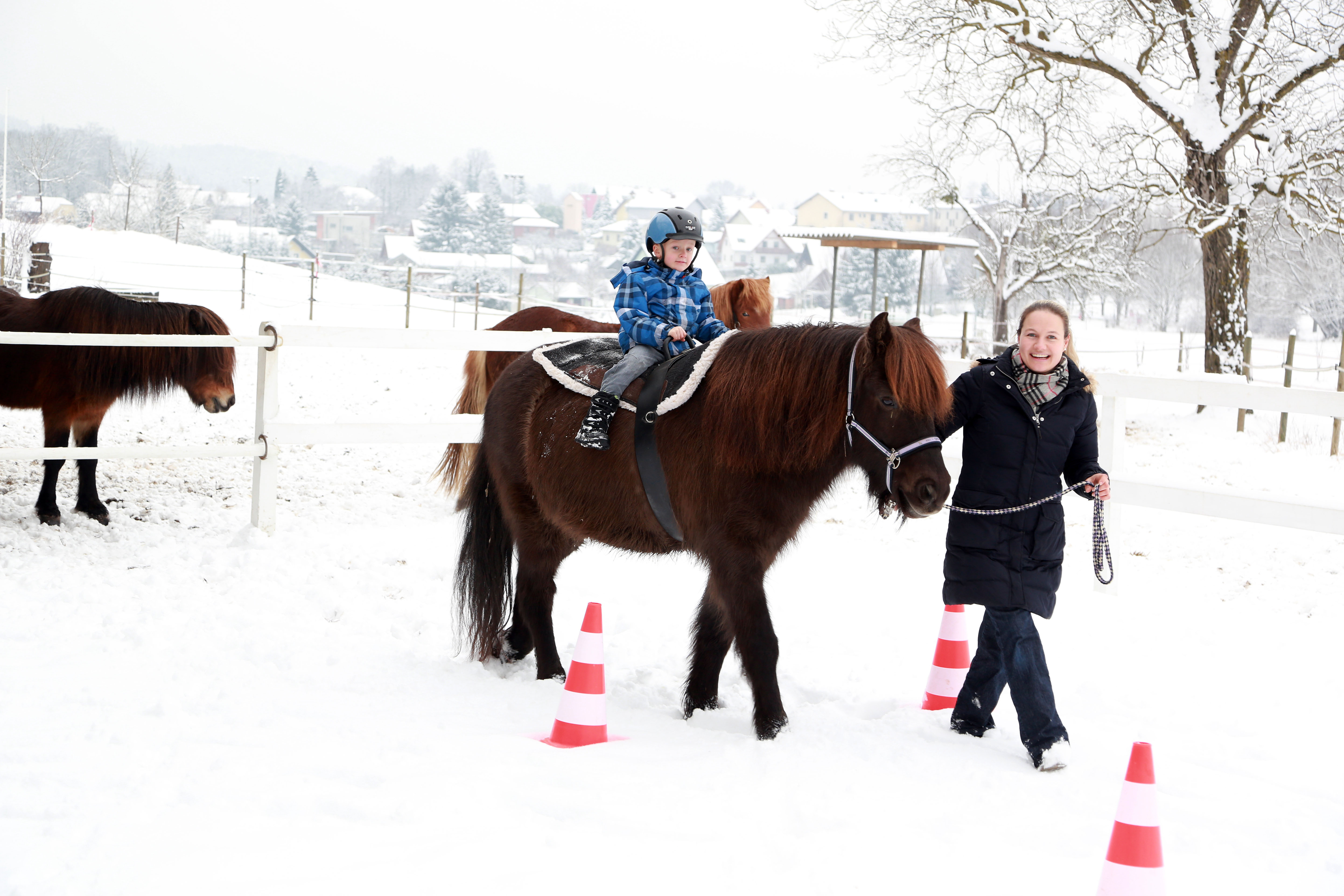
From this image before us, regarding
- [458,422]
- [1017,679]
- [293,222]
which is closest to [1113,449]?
[1017,679]

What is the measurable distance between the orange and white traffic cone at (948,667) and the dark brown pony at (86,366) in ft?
16.2

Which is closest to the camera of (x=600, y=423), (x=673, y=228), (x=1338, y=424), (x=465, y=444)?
(x=600, y=423)

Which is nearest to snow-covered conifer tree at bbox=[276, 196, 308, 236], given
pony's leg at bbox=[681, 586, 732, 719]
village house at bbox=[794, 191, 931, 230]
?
village house at bbox=[794, 191, 931, 230]

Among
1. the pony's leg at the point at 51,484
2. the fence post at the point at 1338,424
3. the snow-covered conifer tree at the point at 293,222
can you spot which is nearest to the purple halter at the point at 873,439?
the pony's leg at the point at 51,484

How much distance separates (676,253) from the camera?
3885mm

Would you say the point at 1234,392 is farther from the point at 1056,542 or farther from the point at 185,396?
the point at 185,396

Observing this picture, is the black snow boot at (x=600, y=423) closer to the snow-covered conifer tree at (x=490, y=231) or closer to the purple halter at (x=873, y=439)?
the purple halter at (x=873, y=439)

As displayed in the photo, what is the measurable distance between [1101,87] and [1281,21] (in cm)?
258

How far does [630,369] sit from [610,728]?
4.29ft

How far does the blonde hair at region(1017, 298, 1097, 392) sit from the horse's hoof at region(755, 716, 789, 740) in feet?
4.90

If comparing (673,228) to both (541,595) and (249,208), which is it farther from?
(249,208)

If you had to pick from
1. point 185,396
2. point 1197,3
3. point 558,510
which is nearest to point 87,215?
point 185,396

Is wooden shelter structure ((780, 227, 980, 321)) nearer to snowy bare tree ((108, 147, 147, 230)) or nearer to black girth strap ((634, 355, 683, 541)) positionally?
black girth strap ((634, 355, 683, 541))

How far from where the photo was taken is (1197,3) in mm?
13938
